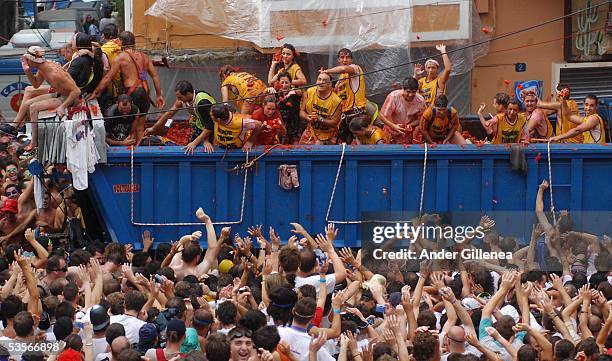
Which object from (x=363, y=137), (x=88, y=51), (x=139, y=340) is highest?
(x=88, y=51)

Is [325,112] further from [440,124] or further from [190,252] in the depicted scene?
[190,252]

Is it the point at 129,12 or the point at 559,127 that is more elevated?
the point at 129,12

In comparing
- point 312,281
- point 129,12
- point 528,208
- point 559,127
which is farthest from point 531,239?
point 129,12

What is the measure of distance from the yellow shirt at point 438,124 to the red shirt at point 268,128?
160 centimetres

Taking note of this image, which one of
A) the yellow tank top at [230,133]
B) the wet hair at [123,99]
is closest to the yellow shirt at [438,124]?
the yellow tank top at [230,133]

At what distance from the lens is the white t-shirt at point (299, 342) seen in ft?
29.9

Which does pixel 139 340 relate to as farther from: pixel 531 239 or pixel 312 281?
pixel 531 239

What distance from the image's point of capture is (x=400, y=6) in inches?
731

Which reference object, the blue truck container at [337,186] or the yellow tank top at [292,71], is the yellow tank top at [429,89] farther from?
the blue truck container at [337,186]

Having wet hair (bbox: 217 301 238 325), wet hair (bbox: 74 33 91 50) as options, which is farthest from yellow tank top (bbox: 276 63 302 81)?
wet hair (bbox: 217 301 238 325)

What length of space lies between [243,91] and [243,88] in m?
0.05

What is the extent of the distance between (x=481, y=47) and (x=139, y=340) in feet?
34.9

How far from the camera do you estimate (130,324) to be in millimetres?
10008

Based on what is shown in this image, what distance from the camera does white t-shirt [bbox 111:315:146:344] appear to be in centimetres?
988
